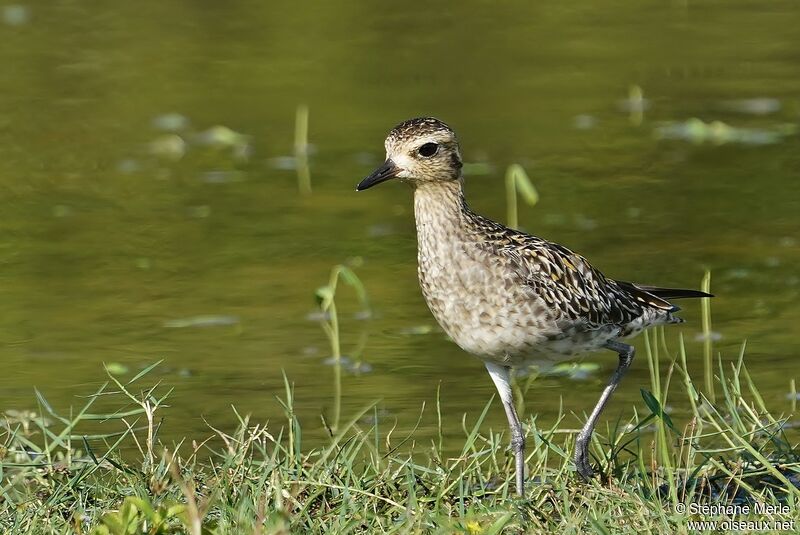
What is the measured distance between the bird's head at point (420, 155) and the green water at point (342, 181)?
155 centimetres

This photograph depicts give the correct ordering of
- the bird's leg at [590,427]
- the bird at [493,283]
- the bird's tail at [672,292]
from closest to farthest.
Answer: the bird's leg at [590,427] → the bird at [493,283] → the bird's tail at [672,292]

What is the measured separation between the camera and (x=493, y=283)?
20.3 ft

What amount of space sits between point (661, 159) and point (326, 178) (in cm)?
249

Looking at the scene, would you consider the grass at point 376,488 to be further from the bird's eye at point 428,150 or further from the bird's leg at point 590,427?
the bird's eye at point 428,150

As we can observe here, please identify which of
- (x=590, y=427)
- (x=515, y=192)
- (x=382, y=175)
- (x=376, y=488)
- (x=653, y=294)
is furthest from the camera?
(x=515, y=192)

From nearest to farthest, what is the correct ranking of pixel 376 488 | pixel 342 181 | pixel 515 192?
pixel 376 488, pixel 515 192, pixel 342 181

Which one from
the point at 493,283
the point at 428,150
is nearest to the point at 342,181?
the point at 428,150

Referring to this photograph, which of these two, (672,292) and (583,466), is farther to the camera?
(672,292)

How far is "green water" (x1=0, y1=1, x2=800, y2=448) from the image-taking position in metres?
8.51

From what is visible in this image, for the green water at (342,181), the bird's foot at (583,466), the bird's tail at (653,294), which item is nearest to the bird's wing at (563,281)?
the bird's tail at (653,294)

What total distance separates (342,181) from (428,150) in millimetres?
5605

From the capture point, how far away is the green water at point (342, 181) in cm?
851

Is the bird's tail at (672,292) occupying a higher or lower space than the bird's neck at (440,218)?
lower

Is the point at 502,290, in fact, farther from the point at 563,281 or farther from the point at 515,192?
the point at 515,192
